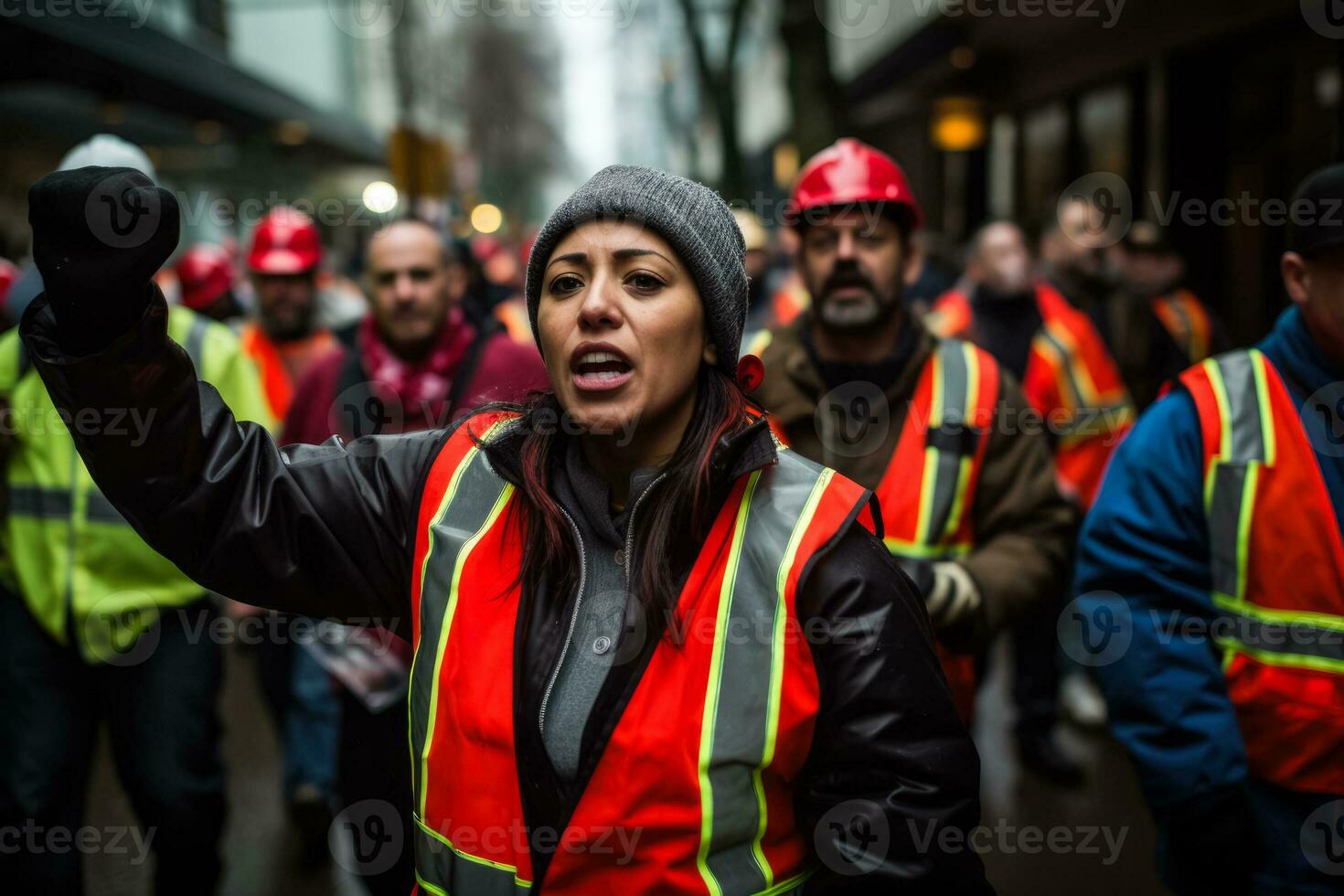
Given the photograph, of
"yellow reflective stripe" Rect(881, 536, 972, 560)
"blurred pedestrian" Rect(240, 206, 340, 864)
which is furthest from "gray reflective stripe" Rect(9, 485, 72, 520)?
"yellow reflective stripe" Rect(881, 536, 972, 560)

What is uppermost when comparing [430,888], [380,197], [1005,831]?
[380,197]

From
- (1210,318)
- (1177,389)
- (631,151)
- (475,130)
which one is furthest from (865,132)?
(631,151)

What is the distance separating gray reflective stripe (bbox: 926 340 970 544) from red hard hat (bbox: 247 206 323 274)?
387 cm

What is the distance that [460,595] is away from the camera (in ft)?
6.31

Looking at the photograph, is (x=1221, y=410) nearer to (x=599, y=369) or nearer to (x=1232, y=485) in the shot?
(x=1232, y=485)

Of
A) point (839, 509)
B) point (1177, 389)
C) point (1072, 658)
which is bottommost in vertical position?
point (1072, 658)

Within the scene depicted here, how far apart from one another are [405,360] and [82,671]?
1.58 metres

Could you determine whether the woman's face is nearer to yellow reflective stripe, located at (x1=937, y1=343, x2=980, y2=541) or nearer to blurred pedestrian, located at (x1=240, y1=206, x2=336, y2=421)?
yellow reflective stripe, located at (x1=937, y1=343, x2=980, y2=541)

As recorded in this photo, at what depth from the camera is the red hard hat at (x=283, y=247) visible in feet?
19.4

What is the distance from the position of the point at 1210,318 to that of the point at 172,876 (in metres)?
5.89

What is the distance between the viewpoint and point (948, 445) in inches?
126

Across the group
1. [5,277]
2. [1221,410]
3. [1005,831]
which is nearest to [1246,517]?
[1221,410]

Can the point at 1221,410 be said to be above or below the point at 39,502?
above

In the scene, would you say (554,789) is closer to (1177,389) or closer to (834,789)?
(834,789)
